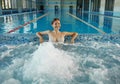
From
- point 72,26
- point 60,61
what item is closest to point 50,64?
point 60,61

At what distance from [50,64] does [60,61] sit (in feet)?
0.79

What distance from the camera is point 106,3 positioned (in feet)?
53.2

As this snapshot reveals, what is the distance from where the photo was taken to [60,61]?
2.94 m

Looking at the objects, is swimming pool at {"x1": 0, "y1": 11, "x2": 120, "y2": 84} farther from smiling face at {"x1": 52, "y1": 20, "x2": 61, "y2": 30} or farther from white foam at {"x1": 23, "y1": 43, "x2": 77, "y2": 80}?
smiling face at {"x1": 52, "y1": 20, "x2": 61, "y2": 30}

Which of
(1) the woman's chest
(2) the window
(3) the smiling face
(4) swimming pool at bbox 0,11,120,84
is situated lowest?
(4) swimming pool at bbox 0,11,120,84

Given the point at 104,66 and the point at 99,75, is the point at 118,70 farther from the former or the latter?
the point at 99,75

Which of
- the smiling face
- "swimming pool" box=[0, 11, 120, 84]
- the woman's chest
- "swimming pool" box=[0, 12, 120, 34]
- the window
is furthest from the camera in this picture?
the window

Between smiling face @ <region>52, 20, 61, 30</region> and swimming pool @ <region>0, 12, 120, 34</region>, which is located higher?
smiling face @ <region>52, 20, 61, 30</region>

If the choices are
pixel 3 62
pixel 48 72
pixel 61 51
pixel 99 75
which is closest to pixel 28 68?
pixel 48 72

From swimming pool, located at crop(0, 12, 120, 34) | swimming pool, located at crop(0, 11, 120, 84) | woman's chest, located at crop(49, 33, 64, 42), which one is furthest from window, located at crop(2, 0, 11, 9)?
woman's chest, located at crop(49, 33, 64, 42)

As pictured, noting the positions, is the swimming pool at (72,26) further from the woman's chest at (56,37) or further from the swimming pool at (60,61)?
the woman's chest at (56,37)

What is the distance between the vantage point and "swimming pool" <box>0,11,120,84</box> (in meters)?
2.46

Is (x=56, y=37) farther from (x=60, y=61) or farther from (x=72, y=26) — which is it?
(x=72, y=26)

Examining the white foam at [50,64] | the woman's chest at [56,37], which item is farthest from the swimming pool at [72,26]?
the white foam at [50,64]
